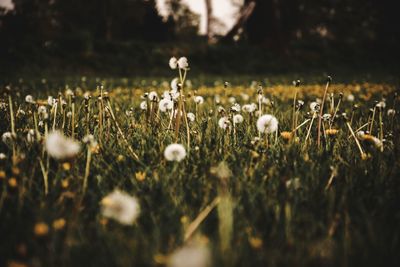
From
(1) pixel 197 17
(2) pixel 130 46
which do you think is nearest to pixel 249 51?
(2) pixel 130 46

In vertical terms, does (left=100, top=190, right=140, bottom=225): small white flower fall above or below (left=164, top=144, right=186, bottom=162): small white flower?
below

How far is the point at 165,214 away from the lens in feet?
3.50

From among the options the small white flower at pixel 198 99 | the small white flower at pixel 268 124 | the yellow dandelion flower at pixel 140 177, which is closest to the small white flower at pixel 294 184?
the small white flower at pixel 268 124

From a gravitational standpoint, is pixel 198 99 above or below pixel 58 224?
above

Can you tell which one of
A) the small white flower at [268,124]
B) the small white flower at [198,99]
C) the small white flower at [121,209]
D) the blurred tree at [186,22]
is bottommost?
the small white flower at [121,209]

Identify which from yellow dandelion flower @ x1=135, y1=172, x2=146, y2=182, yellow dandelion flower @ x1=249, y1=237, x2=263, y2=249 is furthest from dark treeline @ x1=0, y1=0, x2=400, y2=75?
yellow dandelion flower @ x1=249, y1=237, x2=263, y2=249

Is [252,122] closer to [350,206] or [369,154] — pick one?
[369,154]

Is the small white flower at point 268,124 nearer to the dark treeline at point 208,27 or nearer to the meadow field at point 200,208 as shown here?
the meadow field at point 200,208

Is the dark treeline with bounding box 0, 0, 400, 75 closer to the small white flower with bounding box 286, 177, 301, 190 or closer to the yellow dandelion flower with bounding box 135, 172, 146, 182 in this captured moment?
the yellow dandelion flower with bounding box 135, 172, 146, 182

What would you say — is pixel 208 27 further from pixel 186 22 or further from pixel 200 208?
pixel 186 22

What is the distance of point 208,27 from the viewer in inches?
1051

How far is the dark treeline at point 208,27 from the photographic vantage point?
11672 millimetres

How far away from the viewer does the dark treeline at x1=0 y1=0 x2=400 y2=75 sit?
460 inches

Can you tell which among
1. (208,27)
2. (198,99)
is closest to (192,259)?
(198,99)
